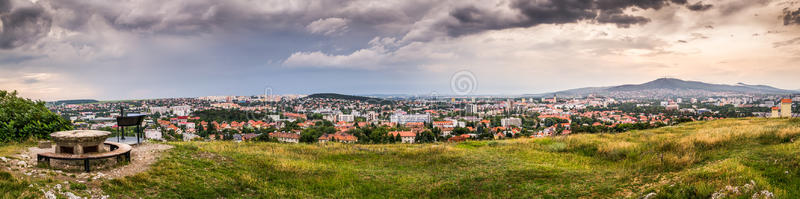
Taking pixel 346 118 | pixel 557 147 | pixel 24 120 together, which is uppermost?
pixel 24 120

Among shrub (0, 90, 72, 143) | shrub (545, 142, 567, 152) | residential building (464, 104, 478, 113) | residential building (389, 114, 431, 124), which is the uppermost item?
shrub (0, 90, 72, 143)

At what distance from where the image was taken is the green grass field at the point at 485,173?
6.92m

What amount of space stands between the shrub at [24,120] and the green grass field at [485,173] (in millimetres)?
2881

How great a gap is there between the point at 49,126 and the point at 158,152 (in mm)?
5166

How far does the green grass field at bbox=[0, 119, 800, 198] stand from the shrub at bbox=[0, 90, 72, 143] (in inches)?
113

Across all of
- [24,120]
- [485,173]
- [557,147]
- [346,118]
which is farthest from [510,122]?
[24,120]

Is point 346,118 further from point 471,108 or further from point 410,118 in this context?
point 471,108

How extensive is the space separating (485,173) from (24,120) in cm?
1526

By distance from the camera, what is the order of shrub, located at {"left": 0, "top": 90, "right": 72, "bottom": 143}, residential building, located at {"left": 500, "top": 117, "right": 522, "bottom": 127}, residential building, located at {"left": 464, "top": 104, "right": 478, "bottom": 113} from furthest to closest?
1. residential building, located at {"left": 464, "top": 104, "right": 478, "bottom": 113}
2. residential building, located at {"left": 500, "top": 117, "right": 522, "bottom": 127}
3. shrub, located at {"left": 0, "top": 90, "right": 72, "bottom": 143}

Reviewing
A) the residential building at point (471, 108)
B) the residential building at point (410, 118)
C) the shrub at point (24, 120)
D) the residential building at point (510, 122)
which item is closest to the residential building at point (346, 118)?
the residential building at point (410, 118)

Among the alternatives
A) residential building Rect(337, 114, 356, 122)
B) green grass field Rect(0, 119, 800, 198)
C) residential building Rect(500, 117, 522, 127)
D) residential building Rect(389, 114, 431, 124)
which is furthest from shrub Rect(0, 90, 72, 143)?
residential building Rect(389, 114, 431, 124)

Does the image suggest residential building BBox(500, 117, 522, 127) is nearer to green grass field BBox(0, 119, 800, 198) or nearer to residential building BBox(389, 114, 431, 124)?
residential building BBox(389, 114, 431, 124)

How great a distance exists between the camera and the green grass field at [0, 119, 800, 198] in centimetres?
692

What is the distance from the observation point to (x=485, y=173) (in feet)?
34.9
